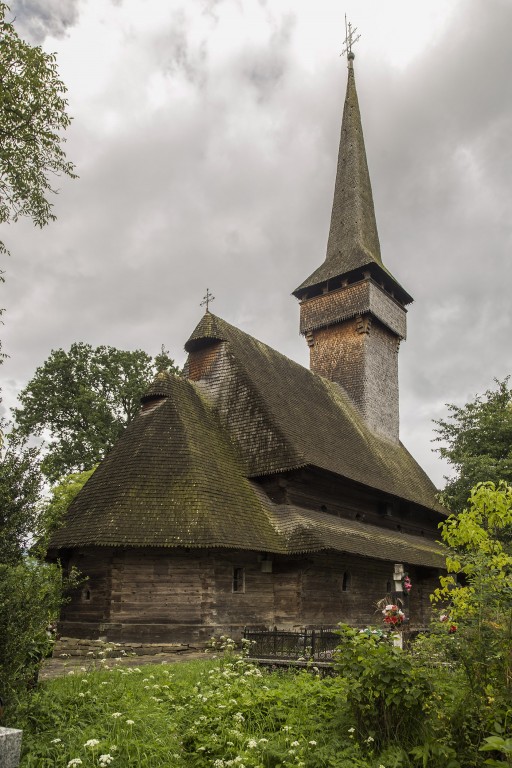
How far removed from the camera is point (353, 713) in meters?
6.09

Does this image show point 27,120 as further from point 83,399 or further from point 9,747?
point 83,399

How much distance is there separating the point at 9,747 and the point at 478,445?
26048 mm

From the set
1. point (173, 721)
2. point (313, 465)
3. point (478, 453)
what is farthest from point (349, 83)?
point (173, 721)

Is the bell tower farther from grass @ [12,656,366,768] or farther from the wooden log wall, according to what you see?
grass @ [12,656,366,768]

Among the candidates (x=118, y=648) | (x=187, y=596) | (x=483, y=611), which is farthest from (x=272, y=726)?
(x=187, y=596)

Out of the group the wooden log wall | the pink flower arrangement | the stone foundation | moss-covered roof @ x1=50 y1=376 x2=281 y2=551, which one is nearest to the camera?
the pink flower arrangement

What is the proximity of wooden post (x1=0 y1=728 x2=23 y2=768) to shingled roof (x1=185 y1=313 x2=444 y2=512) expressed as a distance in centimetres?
1446

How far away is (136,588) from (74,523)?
7.96 feet

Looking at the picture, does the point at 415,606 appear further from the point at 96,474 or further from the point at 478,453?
the point at 96,474

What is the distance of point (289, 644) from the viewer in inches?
498

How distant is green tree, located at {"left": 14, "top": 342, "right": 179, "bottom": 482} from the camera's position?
35438 millimetres

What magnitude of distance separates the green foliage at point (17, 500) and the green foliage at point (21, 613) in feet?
0.65

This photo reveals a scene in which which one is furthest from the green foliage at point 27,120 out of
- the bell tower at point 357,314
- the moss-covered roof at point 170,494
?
the bell tower at point 357,314

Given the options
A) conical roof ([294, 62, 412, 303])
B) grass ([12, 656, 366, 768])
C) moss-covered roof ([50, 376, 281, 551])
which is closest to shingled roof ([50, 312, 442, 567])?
moss-covered roof ([50, 376, 281, 551])
